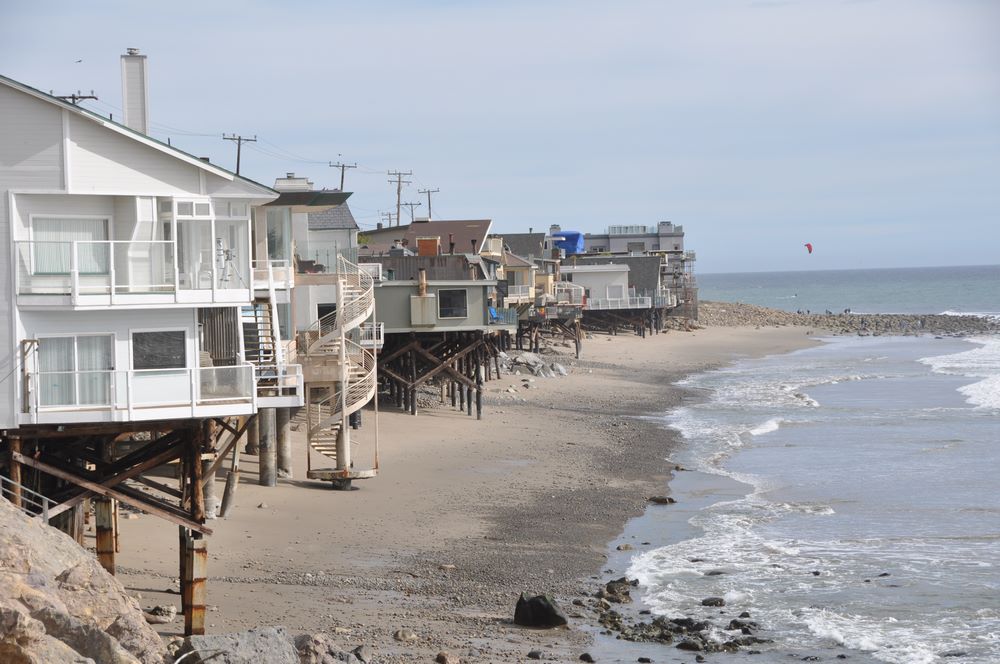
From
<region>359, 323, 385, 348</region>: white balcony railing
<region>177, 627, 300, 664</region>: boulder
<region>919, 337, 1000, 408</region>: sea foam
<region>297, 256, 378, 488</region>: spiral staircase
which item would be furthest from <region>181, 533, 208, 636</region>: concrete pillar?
<region>919, 337, 1000, 408</region>: sea foam

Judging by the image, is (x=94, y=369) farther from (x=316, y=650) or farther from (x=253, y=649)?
(x=253, y=649)

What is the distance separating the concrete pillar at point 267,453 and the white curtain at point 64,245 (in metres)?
9.00

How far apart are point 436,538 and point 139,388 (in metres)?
8.18

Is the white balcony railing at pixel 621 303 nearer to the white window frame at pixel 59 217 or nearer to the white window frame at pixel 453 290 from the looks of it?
the white window frame at pixel 453 290

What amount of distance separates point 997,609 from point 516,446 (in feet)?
59.5

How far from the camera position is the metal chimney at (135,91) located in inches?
A: 786

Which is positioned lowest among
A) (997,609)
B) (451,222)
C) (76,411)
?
(997,609)

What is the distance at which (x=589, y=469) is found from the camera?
Result: 33.9 m

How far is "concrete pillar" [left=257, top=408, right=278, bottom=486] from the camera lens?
2669 cm

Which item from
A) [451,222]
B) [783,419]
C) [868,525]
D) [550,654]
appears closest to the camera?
[550,654]

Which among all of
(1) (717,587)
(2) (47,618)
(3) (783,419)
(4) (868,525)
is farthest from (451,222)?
(2) (47,618)

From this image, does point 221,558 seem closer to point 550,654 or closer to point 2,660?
point 550,654

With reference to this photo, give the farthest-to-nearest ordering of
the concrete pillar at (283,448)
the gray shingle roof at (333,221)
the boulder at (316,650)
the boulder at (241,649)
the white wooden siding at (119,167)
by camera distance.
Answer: the gray shingle roof at (333,221)
the concrete pillar at (283,448)
the white wooden siding at (119,167)
the boulder at (316,650)
the boulder at (241,649)

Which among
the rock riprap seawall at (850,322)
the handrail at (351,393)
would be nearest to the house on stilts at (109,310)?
the handrail at (351,393)
